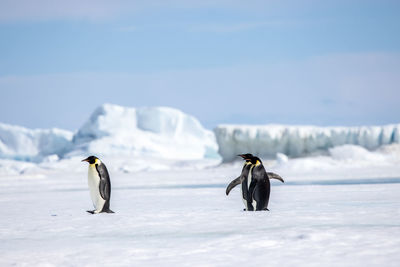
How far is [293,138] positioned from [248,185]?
23049mm

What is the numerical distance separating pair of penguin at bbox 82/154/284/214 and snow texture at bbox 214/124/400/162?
22.1m

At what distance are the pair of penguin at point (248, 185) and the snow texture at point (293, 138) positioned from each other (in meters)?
22.1

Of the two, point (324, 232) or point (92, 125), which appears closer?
point (324, 232)

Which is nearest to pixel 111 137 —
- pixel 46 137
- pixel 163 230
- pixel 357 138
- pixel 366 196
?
pixel 46 137

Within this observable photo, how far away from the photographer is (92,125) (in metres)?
51.5

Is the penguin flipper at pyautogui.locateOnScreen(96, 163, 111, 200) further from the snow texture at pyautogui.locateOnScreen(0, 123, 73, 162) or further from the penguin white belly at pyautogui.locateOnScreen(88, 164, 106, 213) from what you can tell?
the snow texture at pyautogui.locateOnScreen(0, 123, 73, 162)

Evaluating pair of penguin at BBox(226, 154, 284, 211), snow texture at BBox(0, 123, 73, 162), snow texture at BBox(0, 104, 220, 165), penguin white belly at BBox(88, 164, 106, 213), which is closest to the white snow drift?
snow texture at BBox(0, 104, 220, 165)

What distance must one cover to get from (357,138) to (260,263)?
86.3 ft

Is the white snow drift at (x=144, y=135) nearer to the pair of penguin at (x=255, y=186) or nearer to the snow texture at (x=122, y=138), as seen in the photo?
the snow texture at (x=122, y=138)

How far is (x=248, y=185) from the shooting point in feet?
23.8

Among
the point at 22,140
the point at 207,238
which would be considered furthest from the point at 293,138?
the point at 22,140

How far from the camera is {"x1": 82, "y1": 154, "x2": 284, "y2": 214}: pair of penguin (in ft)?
23.6

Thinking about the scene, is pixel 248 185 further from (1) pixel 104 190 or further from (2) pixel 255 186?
(1) pixel 104 190

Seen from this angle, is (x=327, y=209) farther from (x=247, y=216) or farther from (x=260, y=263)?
(x=260, y=263)
